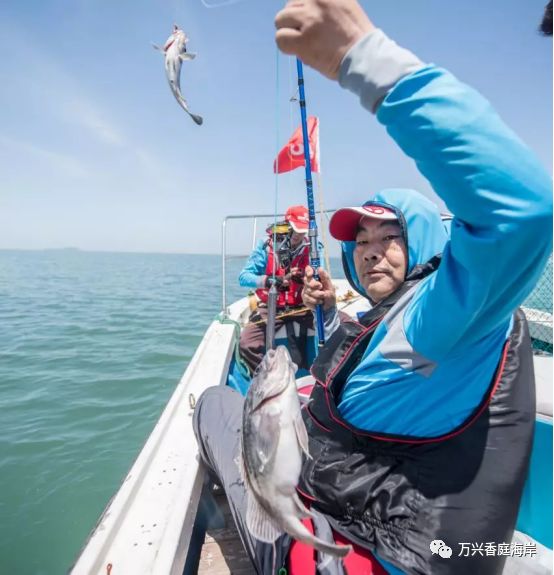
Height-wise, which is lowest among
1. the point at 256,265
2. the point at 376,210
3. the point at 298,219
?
the point at 256,265

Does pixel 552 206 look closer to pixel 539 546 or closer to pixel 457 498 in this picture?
pixel 457 498

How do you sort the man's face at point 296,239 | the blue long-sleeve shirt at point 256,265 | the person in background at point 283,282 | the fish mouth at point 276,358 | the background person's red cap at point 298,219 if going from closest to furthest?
1. the fish mouth at point 276,358
2. the person in background at point 283,282
3. the background person's red cap at point 298,219
4. the man's face at point 296,239
5. the blue long-sleeve shirt at point 256,265

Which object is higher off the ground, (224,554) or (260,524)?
(260,524)

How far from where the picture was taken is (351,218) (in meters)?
2.17

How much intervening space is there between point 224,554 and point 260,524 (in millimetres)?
1636

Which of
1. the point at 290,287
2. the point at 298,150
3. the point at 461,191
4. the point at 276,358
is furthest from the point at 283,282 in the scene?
the point at 461,191

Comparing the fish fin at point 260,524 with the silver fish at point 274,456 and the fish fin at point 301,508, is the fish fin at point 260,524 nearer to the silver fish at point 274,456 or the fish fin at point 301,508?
the silver fish at point 274,456

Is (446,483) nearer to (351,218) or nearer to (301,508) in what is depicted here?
(301,508)

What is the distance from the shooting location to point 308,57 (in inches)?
43.5

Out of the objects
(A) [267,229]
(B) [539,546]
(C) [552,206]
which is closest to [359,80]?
(C) [552,206]

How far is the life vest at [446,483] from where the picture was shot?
4.37 ft

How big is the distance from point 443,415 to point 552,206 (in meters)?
0.89

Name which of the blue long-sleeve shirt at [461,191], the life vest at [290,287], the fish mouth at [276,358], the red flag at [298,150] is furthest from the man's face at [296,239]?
the blue long-sleeve shirt at [461,191]

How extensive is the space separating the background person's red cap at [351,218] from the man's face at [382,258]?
59 mm
